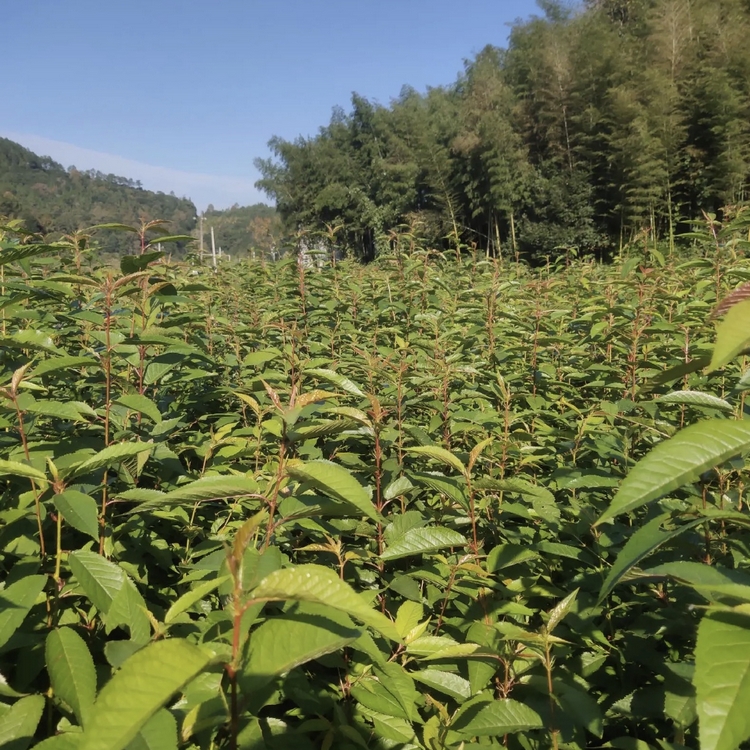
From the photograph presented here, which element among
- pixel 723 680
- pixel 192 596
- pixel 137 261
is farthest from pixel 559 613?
pixel 137 261

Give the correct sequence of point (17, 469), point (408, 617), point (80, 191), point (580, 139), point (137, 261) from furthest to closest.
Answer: point (80, 191), point (580, 139), point (137, 261), point (408, 617), point (17, 469)

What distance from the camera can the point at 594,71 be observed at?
58.6 ft

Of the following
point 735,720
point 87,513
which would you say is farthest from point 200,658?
point 87,513

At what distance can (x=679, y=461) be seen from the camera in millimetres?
568

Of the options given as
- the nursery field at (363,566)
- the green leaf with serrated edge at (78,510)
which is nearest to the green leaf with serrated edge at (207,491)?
the nursery field at (363,566)

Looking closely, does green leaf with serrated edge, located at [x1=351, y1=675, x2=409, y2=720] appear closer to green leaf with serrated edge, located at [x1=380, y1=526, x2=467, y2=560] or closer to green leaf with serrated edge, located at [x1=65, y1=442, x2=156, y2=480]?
green leaf with serrated edge, located at [x1=380, y1=526, x2=467, y2=560]

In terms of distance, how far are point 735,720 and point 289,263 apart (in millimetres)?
3304

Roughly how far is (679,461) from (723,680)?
0.20 meters

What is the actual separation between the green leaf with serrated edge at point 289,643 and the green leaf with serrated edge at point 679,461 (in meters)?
0.32

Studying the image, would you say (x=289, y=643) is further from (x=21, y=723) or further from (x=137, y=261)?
(x=137, y=261)

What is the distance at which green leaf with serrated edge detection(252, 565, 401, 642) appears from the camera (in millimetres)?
563

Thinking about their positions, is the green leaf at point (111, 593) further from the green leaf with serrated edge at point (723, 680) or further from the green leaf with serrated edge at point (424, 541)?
the green leaf with serrated edge at point (723, 680)

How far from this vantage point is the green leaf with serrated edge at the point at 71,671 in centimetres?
83

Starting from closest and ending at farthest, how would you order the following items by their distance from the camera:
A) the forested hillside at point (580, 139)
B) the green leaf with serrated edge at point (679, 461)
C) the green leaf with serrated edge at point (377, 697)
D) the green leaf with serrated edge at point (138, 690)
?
Result: the green leaf with serrated edge at point (138, 690)
the green leaf with serrated edge at point (679, 461)
the green leaf with serrated edge at point (377, 697)
the forested hillside at point (580, 139)
